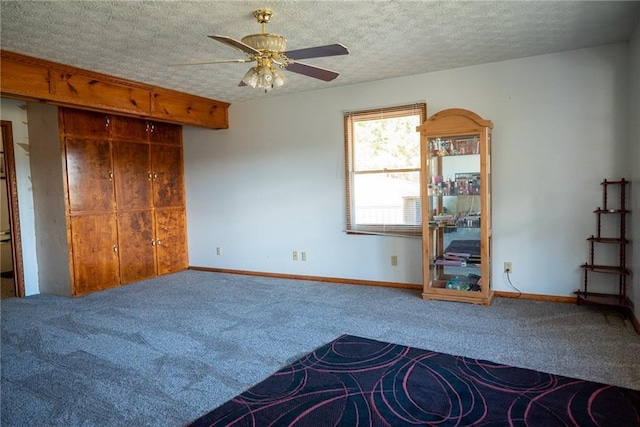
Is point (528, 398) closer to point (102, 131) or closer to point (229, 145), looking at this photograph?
point (229, 145)

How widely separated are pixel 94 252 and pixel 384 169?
3.67 meters

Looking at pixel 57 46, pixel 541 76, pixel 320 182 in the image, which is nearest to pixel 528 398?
pixel 541 76

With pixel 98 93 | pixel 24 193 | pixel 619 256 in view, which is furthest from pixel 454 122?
pixel 24 193

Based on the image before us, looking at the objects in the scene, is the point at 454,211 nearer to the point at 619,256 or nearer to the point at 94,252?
the point at 619,256

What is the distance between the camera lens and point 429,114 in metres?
4.56

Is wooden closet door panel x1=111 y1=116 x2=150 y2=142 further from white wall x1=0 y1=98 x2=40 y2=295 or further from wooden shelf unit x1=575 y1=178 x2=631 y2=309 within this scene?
wooden shelf unit x1=575 y1=178 x2=631 y2=309

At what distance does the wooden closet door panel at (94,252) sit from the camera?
16.2 ft

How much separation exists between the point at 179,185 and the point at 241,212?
1.18 meters

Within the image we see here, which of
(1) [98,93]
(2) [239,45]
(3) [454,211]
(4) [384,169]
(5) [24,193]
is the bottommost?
(3) [454,211]

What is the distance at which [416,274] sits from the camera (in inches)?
188

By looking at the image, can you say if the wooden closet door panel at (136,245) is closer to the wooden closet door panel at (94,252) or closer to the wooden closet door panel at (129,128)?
the wooden closet door panel at (94,252)

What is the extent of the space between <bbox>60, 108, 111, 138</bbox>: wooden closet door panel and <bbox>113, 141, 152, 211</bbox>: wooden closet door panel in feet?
0.79

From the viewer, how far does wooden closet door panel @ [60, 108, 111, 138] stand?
4793mm

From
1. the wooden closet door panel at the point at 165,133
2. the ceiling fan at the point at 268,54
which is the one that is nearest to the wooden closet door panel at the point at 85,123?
the wooden closet door panel at the point at 165,133
